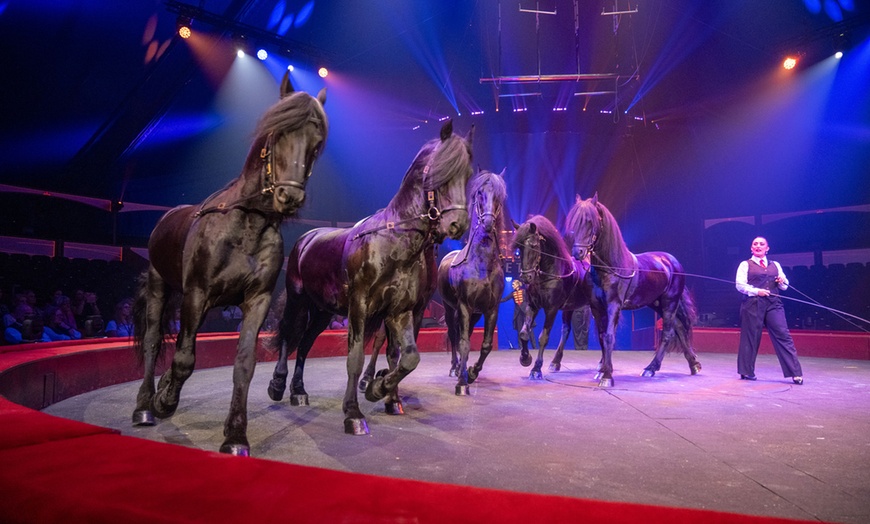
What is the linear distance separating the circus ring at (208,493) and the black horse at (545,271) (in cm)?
658

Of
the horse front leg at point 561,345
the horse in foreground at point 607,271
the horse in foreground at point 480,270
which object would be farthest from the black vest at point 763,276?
the horse in foreground at point 480,270

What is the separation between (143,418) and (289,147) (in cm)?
274

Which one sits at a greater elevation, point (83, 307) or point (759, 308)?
point (759, 308)

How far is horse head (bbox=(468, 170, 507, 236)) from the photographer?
609 centimetres

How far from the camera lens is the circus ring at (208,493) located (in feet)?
3.63

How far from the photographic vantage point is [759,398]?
582 centimetres

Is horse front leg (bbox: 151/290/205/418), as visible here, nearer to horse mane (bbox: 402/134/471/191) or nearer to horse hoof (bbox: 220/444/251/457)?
horse hoof (bbox: 220/444/251/457)

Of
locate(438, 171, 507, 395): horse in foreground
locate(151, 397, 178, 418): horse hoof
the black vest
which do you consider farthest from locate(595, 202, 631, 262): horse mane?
locate(151, 397, 178, 418): horse hoof

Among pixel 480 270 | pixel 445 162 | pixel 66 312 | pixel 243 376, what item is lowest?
pixel 243 376

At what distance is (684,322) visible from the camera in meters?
9.11

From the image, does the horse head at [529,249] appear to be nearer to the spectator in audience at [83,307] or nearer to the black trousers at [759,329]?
the black trousers at [759,329]

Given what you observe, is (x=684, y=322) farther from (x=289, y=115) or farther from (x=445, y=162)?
(x=289, y=115)

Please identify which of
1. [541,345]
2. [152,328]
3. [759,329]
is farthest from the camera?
[541,345]

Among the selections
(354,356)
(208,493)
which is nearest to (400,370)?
(354,356)
